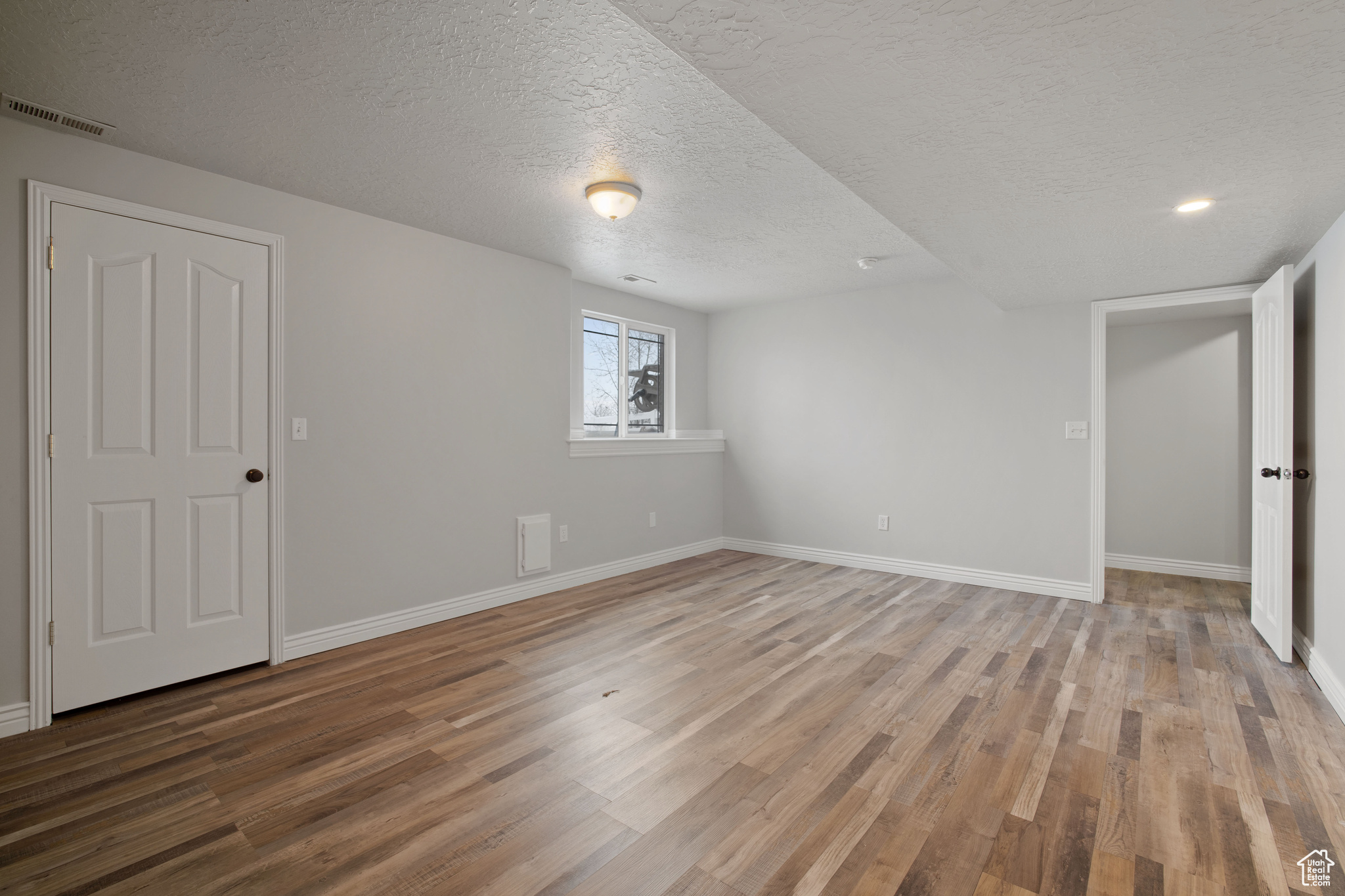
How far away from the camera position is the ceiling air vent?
2154 millimetres

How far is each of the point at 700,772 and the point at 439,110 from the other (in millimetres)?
2466

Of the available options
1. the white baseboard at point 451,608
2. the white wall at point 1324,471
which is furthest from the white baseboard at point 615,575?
the white wall at point 1324,471

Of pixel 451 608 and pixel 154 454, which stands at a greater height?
pixel 154 454

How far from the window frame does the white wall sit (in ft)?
12.9

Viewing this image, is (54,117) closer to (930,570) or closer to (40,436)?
(40,436)

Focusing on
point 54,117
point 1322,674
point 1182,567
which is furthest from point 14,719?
point 1182,567

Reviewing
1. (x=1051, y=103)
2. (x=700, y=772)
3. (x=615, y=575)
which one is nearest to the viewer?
(x=1051, y=103)

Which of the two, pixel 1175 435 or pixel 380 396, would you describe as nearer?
pixel 380 396

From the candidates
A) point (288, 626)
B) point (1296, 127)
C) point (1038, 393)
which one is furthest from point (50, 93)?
point (1038, 393)

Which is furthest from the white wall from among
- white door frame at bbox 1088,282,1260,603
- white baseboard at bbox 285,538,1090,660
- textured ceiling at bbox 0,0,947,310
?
textured ceiling at bbox 0,0,947,310

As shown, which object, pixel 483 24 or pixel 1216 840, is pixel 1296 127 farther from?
pixel 483 24

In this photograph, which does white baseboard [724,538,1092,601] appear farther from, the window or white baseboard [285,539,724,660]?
the window

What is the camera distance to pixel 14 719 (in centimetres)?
229

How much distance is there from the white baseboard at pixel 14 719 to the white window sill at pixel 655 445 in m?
2.90
